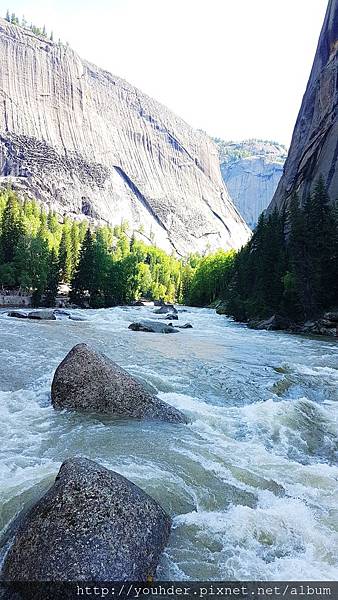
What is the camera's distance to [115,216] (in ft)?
585

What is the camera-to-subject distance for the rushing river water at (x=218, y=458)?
5.06 meters

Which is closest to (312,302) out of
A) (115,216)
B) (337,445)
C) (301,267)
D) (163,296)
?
(301,267)

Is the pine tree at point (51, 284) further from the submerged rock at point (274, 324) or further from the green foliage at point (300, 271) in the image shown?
the submerged rock at point (274, 324)

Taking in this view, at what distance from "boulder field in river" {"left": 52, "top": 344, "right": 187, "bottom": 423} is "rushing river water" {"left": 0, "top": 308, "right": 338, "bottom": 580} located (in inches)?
15.9

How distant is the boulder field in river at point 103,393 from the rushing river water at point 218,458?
404mm

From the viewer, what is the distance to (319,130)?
222ft

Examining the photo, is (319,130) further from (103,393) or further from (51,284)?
(103,393)

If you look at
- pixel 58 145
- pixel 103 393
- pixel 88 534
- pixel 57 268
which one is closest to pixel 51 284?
pixel 57 268

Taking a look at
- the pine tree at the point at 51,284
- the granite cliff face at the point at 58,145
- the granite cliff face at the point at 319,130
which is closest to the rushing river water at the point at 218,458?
the pine tree at the point at 51,284

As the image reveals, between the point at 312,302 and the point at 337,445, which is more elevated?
the point at 312,302

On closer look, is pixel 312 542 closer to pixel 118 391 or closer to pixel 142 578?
pixel 142 578

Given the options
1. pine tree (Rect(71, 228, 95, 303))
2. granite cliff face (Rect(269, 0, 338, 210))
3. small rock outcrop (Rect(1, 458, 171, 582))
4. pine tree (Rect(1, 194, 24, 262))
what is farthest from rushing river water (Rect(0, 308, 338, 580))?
pine tree (Rect(1, 194, 24, 262))

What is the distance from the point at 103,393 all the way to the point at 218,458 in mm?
3568

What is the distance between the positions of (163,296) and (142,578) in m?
109
